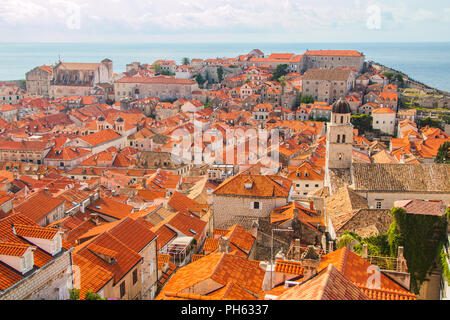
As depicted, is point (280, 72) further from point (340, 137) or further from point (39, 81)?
point (340, 137)

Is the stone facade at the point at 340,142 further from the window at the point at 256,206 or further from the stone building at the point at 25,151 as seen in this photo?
the stone building at the point at 25,151

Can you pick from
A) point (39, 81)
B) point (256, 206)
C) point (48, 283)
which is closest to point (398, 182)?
point (256, 206)

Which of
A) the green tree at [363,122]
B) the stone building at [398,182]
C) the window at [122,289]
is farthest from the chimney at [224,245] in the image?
the green tree at [363,122]
